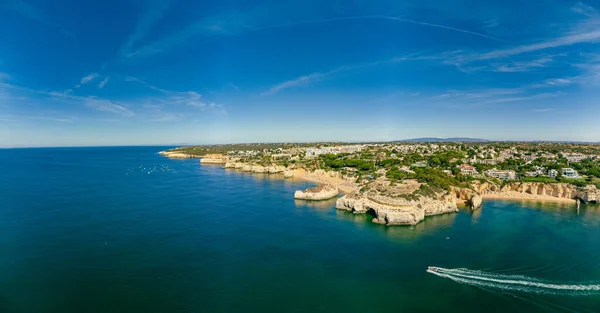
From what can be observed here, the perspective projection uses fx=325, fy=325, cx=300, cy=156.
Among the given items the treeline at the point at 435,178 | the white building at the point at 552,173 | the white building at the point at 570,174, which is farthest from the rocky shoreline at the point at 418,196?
the white building at the point at 552,173

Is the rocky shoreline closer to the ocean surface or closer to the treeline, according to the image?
the treeline

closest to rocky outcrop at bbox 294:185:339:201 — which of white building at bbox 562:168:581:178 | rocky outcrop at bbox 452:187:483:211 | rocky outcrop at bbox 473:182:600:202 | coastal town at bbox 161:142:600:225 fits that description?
coastal town at bbox 161:142:600:225

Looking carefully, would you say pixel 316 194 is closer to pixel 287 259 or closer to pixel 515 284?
pixel 287 259

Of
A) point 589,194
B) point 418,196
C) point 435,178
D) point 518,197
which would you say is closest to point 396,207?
point 418,196

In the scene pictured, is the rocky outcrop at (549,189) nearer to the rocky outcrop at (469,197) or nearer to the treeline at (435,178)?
the treeline at (435,178)

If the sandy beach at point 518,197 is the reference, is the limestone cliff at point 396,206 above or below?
above

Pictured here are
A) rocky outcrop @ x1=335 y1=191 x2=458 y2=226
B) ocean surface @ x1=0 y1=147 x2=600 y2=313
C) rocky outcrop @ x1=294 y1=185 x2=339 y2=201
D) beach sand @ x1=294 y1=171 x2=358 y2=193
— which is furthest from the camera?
beach sand @ x1=294 y1=171 x2=358 y2=193
